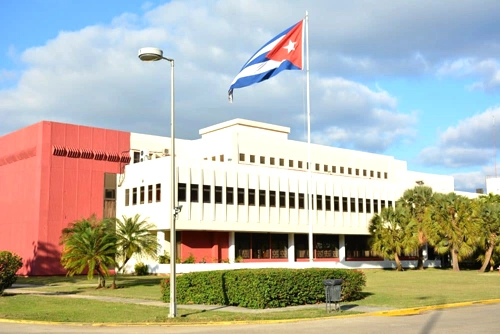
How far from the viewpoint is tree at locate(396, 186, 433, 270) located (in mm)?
53938

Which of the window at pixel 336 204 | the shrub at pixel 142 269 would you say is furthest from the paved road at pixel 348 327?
the window at pixel 336 204

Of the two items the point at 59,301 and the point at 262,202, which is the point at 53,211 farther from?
the point at 59,301

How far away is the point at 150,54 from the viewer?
17.8 meters

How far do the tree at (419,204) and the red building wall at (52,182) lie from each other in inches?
1062

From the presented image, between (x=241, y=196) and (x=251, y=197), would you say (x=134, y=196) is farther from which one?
→ (x=251, y=197)

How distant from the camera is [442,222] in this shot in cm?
5278

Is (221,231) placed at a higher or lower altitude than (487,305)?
higher

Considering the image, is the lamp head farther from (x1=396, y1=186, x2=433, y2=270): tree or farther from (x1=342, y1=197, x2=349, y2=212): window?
(x1=342, y1=197, x2=349, y2=212): window

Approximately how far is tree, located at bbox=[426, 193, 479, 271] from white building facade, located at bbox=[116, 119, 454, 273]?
7.92 meters

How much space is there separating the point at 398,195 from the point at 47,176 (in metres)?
35.5

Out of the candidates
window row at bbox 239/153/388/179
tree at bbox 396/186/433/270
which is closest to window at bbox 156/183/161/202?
window row at bbox 239/153/388/179

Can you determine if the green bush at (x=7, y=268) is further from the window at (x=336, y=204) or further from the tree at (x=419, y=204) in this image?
the tree at (x=419, y=204)

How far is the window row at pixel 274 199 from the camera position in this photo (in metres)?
45.6

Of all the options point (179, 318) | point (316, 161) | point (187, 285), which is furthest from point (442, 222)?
point (179, 318)
